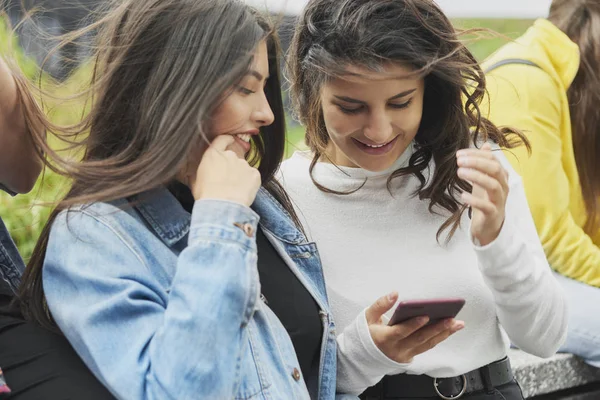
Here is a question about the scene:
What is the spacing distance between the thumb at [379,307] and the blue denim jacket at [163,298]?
0.32m

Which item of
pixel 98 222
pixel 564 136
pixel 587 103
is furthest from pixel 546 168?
pixel 98 222

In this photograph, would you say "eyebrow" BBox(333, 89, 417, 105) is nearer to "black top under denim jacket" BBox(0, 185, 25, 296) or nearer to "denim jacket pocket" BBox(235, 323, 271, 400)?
"denim jacket pocket" BBox(235, 323, 271, 400)

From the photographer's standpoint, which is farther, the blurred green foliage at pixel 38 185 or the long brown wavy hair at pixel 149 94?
the blurred green foliage at pixel 38 185

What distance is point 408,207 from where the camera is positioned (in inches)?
94.9

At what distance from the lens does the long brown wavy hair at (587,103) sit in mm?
3371

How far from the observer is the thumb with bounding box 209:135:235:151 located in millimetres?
1748

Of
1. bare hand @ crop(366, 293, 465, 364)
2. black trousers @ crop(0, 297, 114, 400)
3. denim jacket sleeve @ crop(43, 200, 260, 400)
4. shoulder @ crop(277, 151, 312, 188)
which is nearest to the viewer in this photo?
denim jacket sleeve @ crop(43, 200, 260, 400)

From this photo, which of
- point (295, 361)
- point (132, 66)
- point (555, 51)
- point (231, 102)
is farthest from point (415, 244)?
point (555, 51)

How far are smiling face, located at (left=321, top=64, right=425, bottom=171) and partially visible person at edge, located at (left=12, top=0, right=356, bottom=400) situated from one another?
333 millimetres

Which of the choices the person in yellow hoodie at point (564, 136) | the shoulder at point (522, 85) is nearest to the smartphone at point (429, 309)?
the person in yellow hoodie at point (564, 136)

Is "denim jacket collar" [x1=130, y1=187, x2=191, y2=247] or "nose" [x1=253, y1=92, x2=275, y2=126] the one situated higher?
"nose" [x1=253, y1=92, x2=275, y2=126]

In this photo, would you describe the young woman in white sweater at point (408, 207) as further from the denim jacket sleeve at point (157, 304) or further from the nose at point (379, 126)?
the denim jacket sleeve at point (157, 304)

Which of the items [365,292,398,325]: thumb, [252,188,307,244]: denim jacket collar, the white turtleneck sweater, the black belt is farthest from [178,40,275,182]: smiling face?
the black belt

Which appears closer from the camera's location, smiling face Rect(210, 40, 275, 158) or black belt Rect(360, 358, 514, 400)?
smiling face Rect(210, 40, 275, 158)
